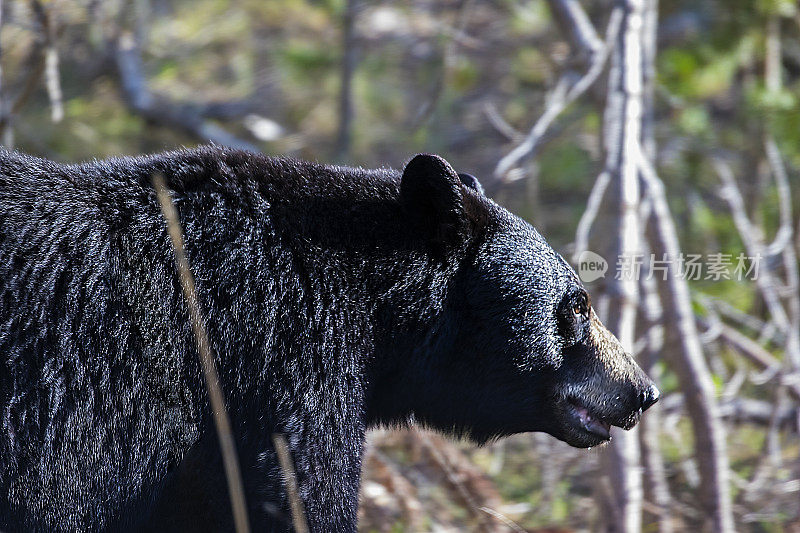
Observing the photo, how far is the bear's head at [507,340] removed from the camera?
2.88 m

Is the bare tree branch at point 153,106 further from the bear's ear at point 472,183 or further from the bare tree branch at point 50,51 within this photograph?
the bear's ear at point 472,183

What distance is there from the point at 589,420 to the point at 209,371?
55.7 inches

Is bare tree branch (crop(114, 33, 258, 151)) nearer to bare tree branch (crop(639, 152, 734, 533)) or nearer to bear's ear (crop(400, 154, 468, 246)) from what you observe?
bare tree branch (crop(639, 152, 734, 533))

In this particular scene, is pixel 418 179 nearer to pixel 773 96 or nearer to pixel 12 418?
pixel 12 418

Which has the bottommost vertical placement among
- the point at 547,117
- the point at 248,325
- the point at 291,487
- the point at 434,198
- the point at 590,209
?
the point at 291,487

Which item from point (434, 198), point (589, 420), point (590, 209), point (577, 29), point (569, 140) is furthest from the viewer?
point (569, 140)

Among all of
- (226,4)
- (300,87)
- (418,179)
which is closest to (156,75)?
(300,87)

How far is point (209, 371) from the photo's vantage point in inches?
94.7

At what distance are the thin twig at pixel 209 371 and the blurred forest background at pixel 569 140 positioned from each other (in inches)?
60.8

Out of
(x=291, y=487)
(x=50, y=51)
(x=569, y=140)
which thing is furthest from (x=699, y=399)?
(x=569, y=140)

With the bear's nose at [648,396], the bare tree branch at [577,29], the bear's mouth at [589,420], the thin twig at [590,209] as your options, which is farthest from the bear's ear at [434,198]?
the bare tree branch at [577,29]

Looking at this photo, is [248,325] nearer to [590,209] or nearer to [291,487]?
[291,487]

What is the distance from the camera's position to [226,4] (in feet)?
38.8

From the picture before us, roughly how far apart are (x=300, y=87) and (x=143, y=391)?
28.3 ft
